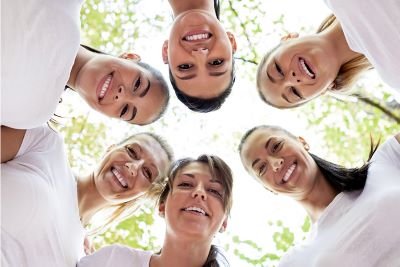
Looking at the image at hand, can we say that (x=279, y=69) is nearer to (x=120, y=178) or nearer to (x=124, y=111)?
(x=124, y=111)

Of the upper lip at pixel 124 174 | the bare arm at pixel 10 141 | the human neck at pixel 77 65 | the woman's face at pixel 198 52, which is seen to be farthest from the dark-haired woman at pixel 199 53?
the bare arm at pixel 10 141

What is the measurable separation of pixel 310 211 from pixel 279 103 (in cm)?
58

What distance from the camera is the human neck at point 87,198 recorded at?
8.87 feet

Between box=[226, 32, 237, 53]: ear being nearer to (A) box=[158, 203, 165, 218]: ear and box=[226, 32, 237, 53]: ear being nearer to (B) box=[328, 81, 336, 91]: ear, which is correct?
(B) box=[328, 81, 336, 91]: ear

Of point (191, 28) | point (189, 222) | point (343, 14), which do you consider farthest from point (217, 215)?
point (343, 14)

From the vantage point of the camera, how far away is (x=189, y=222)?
2.52 meters

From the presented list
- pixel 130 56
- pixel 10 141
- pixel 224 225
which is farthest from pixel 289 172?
pixel 10 141

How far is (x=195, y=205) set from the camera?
101 inches

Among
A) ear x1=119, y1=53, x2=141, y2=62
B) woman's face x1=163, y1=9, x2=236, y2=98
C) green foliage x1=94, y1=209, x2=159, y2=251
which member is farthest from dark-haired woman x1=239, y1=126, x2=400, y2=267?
green foliage x1=94, y1=209, x2=159, y2=251

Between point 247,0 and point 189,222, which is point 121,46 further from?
point 189,222

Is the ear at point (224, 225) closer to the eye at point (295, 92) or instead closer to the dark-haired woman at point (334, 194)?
the dark-haired woman at point (334, 194)

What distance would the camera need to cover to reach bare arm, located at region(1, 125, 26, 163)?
224 centimetres

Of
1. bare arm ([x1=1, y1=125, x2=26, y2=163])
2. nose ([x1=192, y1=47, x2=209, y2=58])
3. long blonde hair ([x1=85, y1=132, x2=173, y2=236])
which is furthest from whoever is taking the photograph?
long blonde hair ([x1=85, y1=132, x2=173, y2=236])

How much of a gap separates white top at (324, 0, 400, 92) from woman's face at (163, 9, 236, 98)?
22.3 inches
